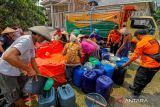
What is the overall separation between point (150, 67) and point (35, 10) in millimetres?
5527

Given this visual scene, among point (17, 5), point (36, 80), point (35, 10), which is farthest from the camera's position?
point (35, 10)

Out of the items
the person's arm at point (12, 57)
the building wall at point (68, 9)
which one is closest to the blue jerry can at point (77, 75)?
the person's arm at point (12, 57)

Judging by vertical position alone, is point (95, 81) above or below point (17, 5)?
below

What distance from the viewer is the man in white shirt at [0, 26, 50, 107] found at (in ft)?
7.60

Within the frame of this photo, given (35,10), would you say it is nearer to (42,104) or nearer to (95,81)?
(95,81)

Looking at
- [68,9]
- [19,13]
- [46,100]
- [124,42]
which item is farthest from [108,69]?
[68,9]

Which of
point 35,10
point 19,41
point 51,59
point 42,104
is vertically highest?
point 35,10

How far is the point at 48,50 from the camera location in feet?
18.2

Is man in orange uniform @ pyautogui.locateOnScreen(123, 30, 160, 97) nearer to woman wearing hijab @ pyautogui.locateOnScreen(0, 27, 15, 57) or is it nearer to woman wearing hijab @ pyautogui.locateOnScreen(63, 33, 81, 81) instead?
woman wearing hijab @ pyautogui.locateOnScreen(63, 33, 81, 81)

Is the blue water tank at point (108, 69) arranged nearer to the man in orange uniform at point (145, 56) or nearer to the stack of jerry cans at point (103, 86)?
the stack of jerry cans at point (103, 86)

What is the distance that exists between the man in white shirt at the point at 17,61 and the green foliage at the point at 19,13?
11.0ft

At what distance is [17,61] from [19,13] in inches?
191

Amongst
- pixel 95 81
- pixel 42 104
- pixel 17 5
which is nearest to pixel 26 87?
pixel 42 104

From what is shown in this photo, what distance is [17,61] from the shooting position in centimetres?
229
